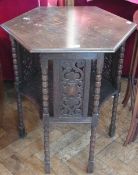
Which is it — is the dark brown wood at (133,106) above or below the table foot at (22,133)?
above

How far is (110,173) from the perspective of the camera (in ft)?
4.71

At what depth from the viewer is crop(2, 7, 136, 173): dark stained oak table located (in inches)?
43.1

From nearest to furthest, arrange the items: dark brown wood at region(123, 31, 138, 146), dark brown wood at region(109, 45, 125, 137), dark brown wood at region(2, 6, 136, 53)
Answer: dark brown wood at region(2, 6, 136, 53) < dark brown wood at region(109, 45, 125, 137) < dark brown wood at region(123, 31, 138, 146)

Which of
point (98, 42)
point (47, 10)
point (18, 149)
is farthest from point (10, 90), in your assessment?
point (98, 42)

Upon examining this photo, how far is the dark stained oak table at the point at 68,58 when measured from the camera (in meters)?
1.10

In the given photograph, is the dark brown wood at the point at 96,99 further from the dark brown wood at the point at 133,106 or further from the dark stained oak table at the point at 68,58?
the dark brown wood at the point at 133,106

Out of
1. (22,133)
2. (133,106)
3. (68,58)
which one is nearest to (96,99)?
(68,58)

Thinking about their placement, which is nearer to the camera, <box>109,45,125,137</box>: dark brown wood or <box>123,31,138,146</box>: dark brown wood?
<box>109,45,125,137</box>: dark brown wood

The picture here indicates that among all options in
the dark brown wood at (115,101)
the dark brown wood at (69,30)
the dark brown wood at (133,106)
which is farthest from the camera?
the dark brown wood at (133,106)

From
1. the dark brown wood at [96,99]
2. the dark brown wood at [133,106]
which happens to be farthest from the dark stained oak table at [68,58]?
the dark brown wood at [133,106]

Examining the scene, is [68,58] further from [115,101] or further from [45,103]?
[115,101]

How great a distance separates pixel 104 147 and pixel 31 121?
482mm

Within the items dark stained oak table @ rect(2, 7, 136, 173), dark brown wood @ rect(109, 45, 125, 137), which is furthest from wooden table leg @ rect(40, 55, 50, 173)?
dark brown wood @ rect(109, 45, 125, 137)

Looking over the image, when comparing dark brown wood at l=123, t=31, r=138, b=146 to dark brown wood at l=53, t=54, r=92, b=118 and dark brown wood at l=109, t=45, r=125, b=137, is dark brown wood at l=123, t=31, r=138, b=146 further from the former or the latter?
dark brown wood at l=53, t=54, r=92, b=118
